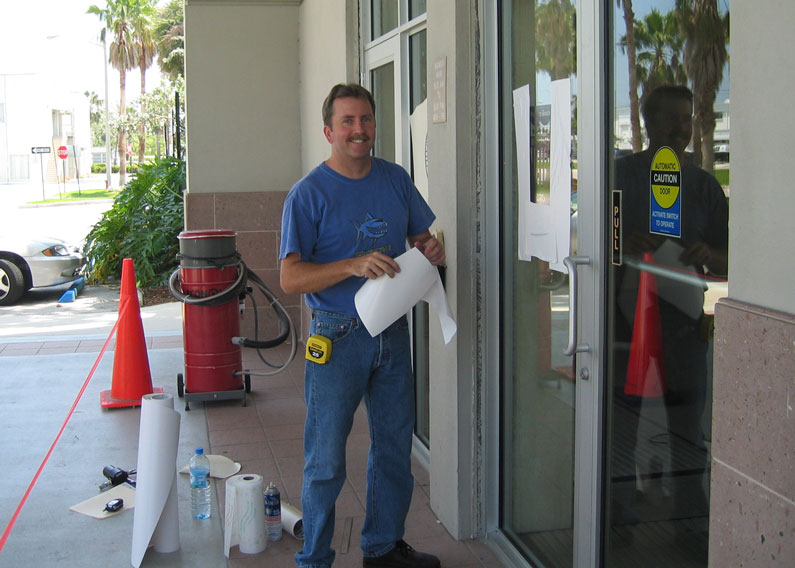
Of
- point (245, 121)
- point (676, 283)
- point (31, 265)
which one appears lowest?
A: point (31, 265)

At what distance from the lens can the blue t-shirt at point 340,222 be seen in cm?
345

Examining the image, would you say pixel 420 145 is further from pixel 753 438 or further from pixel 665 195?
pixel 753 438

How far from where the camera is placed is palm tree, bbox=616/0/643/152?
8.87 feet

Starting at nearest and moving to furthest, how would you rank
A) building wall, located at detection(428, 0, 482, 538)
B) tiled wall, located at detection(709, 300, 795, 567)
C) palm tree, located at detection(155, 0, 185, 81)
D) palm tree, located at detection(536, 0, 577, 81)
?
1. tiled wall, located at detection(709, 300, 795, 567)
2. palm tree, located at detection(536, 0, 577, 81)
3. building wall, located at detection(428, 0, 482, 538)
4. palm tree, located at detection(155, 0, 185, 81)

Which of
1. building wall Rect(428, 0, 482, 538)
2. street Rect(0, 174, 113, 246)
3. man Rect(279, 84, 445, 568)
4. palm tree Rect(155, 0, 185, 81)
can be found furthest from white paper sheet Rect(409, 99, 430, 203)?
palm tree Rect(155, 0, 185, 81)

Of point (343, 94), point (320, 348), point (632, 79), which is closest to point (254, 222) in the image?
point (343, 94)

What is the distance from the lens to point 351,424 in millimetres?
3588

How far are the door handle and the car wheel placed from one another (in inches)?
465

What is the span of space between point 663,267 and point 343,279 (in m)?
1.28

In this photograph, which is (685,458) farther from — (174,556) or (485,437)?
(174,556)

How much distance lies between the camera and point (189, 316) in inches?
266

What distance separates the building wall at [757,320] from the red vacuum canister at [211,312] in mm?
5113

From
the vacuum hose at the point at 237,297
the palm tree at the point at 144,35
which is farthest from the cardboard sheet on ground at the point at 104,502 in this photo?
the palm tree at the point at 144,35

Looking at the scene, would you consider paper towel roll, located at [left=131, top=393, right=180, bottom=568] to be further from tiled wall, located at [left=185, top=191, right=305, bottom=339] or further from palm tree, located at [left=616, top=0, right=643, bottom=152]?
tiled wall, located at [left=185, top=191, right=305, bottom=339]
